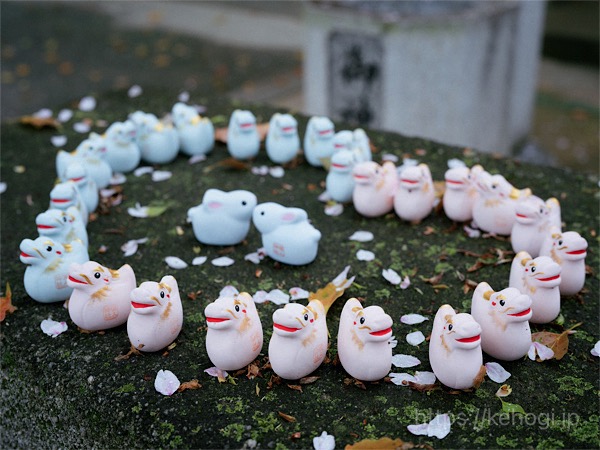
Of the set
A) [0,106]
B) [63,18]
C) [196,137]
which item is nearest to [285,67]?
[0,106]

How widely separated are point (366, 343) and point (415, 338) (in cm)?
25

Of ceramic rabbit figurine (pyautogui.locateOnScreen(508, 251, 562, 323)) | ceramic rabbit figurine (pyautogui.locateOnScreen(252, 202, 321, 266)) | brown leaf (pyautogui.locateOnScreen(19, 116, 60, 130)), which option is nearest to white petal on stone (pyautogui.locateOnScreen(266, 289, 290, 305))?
ceramic rabbit figurine (pyautogui.locateOnScreen(252, 202, 321, 266))

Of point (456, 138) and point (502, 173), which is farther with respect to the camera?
point (456, 138)

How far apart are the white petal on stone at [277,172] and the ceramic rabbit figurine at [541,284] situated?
3.53 feet

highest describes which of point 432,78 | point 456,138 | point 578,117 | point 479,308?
point 479,308

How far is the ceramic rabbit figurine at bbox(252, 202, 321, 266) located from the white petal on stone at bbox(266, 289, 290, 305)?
146mm

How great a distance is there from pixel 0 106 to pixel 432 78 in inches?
145

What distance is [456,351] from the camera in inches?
62.6

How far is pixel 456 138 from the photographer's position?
4035 millimetres

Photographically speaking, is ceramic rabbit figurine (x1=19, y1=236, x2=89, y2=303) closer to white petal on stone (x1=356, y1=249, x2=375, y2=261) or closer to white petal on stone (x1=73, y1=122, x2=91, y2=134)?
white petal on stone (x1=356, y1=249, x2=375, y2=261)

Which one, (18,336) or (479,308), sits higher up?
(479,308)

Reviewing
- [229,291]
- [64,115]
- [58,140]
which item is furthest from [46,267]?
[64,115]

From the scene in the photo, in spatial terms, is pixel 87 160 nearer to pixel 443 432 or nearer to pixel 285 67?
pixel 443 432

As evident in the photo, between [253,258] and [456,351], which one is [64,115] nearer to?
[253,258]
